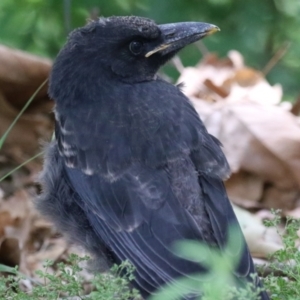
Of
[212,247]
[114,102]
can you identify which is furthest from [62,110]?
[212,247]

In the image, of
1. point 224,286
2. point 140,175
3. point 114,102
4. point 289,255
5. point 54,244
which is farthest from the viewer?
point 54,244

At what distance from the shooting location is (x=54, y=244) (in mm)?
5535

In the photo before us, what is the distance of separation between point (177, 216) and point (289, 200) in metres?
1.94

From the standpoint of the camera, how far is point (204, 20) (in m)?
7.21

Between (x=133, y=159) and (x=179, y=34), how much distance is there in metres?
0.79

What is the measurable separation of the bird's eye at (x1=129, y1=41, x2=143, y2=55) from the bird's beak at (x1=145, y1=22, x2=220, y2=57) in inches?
1.9

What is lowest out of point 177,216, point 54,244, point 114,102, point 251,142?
point 54,244

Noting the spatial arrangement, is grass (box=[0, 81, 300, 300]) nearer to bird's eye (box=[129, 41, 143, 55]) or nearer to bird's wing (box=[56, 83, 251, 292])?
bird's wing (box=[56, 83, 251, 292])

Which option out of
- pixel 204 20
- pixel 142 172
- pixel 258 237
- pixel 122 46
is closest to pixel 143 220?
pixel 142 172

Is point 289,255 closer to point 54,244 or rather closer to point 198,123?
point 198,123

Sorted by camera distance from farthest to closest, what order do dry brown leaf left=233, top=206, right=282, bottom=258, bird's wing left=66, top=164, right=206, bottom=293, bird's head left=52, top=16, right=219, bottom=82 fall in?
dry brown leaf left=233, top=206, right=282, bottom=258 → bird's head left=52, top=16, right=219, bottom=82 → bird's wing left=66, top=164, right=206, bottom=293

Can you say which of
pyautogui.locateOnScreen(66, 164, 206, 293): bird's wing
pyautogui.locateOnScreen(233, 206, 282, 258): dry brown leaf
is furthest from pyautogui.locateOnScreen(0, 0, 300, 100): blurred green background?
pyautogui.locateOnScreen(66, 164, 206, 293): bird's wing

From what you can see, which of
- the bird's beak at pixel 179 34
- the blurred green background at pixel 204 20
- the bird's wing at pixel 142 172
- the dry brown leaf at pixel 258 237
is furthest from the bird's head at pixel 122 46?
the blurred green background at pixel 204 20

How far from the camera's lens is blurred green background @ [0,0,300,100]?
22.7 ft
